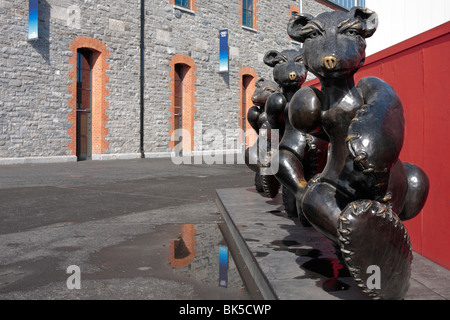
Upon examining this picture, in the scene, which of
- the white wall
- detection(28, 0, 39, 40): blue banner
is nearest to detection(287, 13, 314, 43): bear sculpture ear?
the white wall

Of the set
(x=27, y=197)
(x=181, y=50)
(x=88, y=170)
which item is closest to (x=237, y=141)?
(x=181, y=50)

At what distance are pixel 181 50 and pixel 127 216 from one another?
504 inches

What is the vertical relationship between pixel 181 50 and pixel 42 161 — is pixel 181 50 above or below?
above

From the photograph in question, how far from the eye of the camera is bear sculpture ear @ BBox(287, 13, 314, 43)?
245cm

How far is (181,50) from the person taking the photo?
16.8 meters

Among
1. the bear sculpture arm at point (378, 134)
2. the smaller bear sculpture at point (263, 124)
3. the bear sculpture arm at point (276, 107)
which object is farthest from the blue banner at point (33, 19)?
the bear sculpture arm at point (378, 134)

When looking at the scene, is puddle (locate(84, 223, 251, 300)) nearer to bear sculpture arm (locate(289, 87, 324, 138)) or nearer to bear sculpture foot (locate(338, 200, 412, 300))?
bear sculpture foot (locate(338, 200, 412, 300))

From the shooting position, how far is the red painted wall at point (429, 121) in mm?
2654

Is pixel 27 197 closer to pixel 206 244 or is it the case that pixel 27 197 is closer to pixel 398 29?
pixel 206 244

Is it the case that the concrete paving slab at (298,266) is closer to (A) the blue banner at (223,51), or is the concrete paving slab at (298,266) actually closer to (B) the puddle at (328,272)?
(B) the puddle at (328,272)

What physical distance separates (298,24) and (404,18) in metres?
1.83

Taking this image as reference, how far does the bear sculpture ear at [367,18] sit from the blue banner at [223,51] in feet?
52.9

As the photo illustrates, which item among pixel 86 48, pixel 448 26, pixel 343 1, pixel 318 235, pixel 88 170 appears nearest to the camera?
pixel 448 26

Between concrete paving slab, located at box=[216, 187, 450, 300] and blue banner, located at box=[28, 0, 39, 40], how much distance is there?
34.9ft
